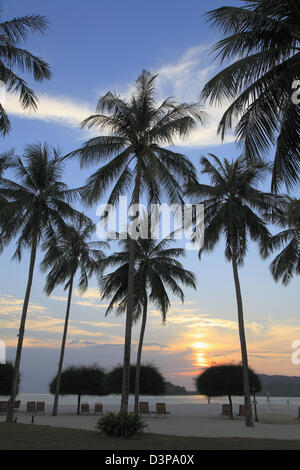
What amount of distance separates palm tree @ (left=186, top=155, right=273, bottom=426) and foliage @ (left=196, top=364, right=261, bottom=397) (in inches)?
402

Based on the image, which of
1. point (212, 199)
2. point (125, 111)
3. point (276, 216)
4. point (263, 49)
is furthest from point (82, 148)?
point (276, 216)

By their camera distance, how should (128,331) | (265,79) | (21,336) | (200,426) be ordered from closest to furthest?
(265,79) < (128,331) < (21,336) < (200,426)

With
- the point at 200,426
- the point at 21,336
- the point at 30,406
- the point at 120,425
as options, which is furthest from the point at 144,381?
the point at 120,425

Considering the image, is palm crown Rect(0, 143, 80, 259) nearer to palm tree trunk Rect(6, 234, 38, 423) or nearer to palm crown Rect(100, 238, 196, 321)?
palm tree trunk Rect(6, 234, 38, 423)

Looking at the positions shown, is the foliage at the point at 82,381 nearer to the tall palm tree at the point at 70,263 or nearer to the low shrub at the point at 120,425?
the tall palm tree at the point at 70,263

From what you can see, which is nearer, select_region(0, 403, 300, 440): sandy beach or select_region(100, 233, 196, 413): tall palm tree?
select_region(0, 403, 300, 440): sandy beach

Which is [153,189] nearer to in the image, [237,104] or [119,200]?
[119,200]

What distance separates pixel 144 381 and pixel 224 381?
7264 mm

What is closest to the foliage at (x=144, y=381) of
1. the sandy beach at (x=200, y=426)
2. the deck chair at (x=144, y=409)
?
the deck chair at (x=144, y=409)

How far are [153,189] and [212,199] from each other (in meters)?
5.33

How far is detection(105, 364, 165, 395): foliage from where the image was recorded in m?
34.7

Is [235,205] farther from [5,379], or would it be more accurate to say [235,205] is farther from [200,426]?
[5,379]

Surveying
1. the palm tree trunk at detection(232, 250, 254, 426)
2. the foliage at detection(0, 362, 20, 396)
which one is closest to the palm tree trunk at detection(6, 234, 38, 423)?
the palm tree trunk at detection(232, 250, 254, 426)

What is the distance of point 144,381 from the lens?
114 feet
